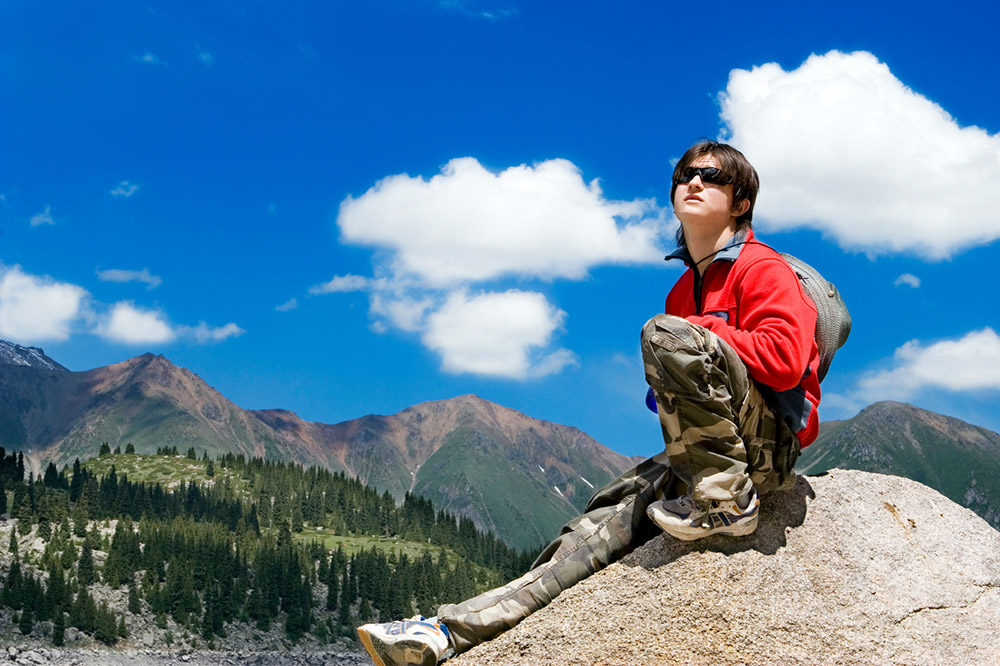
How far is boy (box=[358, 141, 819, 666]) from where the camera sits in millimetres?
5965

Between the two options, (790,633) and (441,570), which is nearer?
(790,633)

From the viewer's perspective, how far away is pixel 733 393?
6023 millimetres

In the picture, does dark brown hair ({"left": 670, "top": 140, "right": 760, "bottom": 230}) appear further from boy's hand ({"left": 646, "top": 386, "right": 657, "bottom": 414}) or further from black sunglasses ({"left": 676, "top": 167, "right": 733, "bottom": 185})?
boy's hand ({"left": 646, "top": 386, "right": 657, "bottom": 414})

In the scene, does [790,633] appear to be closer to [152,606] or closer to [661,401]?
[661,401]

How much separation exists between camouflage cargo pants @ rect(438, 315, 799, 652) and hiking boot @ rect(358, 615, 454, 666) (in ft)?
0.51

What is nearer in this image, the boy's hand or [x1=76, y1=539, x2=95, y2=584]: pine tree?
the boy's hand

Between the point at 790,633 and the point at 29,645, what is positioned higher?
the point at 790,633

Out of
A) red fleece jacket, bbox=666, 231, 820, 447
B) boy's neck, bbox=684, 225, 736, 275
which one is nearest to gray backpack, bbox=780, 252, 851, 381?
red fleece jacket, bbox=666, 231, 820, 447

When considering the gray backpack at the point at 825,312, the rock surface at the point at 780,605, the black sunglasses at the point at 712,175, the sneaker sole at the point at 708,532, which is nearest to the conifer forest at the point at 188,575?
the rock surface at the point at 780,605

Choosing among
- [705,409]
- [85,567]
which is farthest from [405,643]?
[85,567]

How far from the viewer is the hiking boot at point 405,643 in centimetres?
685

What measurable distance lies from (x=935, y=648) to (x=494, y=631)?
3.15 m

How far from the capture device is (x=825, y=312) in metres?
6.72

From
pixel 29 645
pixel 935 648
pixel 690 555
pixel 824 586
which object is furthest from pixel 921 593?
pixel 29 645
